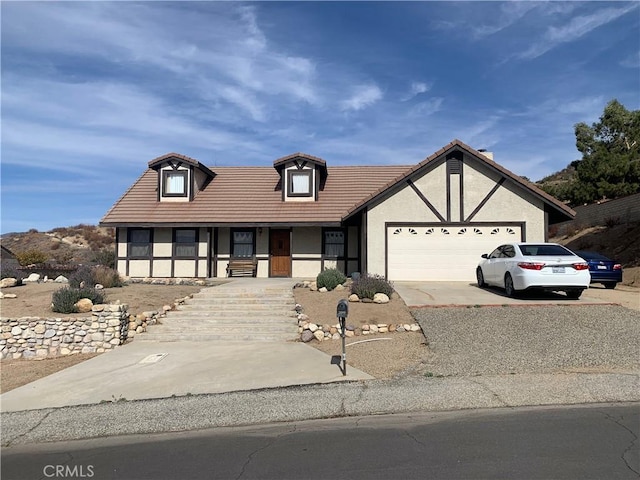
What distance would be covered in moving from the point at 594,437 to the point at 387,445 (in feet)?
7.31

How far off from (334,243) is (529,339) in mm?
12551

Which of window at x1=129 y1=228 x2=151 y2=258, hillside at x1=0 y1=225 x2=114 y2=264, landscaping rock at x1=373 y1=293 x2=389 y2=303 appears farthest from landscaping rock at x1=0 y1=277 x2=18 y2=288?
hillside at x1=0 y1=225 x2=114 y2=264

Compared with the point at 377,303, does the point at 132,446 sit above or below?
below

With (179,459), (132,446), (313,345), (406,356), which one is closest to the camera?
(179,459)

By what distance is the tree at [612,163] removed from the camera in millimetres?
27297

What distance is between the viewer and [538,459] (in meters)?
4.62

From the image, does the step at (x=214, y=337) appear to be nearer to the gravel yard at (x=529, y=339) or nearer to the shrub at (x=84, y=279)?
the gravel yard at (x=529, y=339)

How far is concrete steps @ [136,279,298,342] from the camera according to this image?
38.6 ft

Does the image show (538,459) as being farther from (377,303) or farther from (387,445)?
(377,303)

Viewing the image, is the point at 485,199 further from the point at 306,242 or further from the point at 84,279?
the point at 84,279

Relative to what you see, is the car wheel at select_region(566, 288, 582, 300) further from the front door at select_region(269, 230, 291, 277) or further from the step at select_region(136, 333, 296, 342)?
the front door at select_region(269, 230, 291, 277)

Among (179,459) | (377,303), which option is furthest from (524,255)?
(179,459)

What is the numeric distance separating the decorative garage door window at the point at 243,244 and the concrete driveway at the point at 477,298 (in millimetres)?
8130

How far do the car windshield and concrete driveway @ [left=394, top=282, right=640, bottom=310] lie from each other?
4.03 ft
